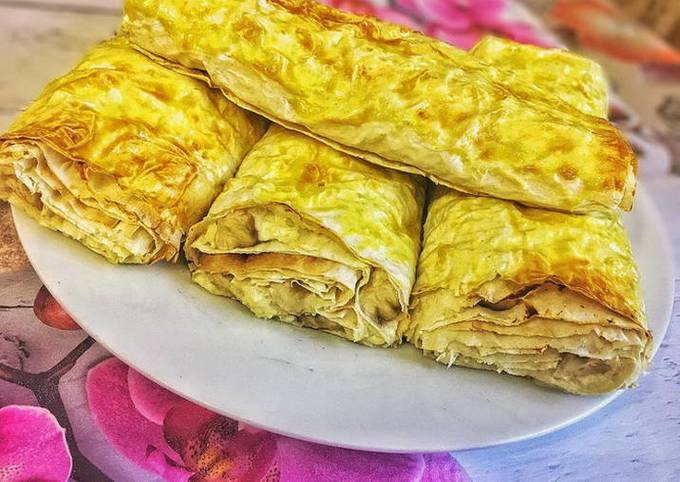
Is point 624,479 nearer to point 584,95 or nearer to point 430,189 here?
point 430,189

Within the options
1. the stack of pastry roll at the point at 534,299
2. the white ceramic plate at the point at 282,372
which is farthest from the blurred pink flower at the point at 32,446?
the stack of pastry roll at the point at 534,299

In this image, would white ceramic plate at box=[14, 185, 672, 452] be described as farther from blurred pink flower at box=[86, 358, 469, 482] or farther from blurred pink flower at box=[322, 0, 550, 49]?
blurred pink flower at box=[322, 0, 550, 49]

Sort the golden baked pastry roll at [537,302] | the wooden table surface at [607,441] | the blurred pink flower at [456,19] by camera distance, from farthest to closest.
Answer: the blurred pink flower at [456,19] → the wooden table surface at [607,441] → the golden baked pastry roll at [537,302]

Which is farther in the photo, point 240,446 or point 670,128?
point 670,128

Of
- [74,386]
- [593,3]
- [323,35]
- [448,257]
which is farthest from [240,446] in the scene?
[593,3]

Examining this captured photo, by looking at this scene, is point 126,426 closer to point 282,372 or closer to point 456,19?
point 282,372

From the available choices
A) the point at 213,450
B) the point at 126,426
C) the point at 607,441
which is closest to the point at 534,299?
the point at 607,441

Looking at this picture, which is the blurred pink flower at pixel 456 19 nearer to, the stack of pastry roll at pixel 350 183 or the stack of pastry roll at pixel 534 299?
the stack of pastry roll at pixel 350 183
